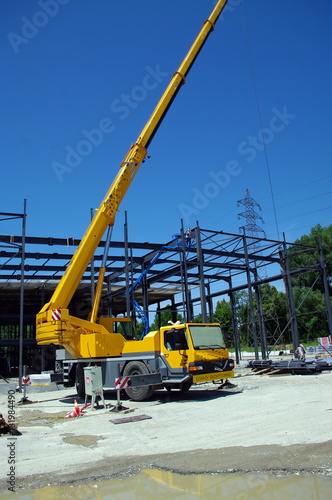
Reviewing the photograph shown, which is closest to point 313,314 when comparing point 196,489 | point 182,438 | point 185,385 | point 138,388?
point 185,385

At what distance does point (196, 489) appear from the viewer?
15.3 feet

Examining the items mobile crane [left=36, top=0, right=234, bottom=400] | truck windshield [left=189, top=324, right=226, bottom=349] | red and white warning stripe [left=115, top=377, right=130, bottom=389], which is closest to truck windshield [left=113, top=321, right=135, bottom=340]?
mobile crane [left=36, top=0, right=234, bottom=400]

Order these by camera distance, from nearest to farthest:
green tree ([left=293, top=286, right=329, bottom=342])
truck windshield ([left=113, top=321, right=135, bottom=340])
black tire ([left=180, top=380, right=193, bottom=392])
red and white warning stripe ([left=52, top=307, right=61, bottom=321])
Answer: black tire ([left=180, top=380, right=193, bottom=392]), red and white warning stripe ([left=52, top=307, right=61, bottom=321]), truck windshield ([left=113, top=321, right=135, bottom=340]), green tree ([left=293, top=286, right=329, bottom=342])

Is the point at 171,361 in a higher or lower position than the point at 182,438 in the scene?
higher

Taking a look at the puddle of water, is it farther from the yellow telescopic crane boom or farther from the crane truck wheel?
the yellow telescopic crane boom

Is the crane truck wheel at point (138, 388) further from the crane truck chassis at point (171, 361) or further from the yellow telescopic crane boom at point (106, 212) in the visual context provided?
the yellow telescopic crane boom at point (106, 212)

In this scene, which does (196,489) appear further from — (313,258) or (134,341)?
(313,258)

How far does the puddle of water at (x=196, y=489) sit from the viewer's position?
14.4ft

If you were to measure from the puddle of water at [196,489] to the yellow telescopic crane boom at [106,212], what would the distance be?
8.22m

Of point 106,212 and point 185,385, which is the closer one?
point 185,385

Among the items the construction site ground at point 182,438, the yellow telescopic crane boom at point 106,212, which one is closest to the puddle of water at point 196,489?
the construction site ground at point 182,438

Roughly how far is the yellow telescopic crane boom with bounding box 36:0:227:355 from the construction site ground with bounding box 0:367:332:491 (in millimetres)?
2613

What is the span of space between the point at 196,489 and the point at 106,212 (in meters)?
10.3

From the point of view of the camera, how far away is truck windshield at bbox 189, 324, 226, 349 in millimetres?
12342
